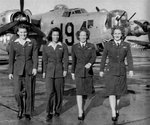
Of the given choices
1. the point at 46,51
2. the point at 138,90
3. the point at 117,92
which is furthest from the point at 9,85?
the point at 117,92

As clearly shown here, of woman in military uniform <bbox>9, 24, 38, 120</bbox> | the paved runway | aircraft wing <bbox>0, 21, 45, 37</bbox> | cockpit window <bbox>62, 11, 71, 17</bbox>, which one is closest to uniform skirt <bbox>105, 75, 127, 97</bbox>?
the paved runway

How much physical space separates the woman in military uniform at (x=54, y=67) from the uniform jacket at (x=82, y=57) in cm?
21

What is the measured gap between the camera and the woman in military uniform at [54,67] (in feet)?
19.9

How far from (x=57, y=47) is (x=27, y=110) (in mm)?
1455

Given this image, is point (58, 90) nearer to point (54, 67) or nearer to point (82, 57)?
point (54, 67)

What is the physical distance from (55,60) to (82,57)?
563mm

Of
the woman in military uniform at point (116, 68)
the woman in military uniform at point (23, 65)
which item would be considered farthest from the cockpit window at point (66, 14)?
the woman in military uniform at point (116, 68)

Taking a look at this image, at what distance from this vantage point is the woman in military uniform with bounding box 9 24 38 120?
6020 mm

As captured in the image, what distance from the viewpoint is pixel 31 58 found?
20.2ft

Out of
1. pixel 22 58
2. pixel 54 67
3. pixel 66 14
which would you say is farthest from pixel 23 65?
pixel 66 14

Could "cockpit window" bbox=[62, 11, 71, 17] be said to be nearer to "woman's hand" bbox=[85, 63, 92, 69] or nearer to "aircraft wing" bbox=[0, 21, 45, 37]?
"aircraft wing" bbox=[0, 21, 45, 37]

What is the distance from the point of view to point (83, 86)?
6.11m

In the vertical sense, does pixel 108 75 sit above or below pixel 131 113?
above

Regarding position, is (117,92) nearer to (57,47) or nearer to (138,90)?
(57,47)
